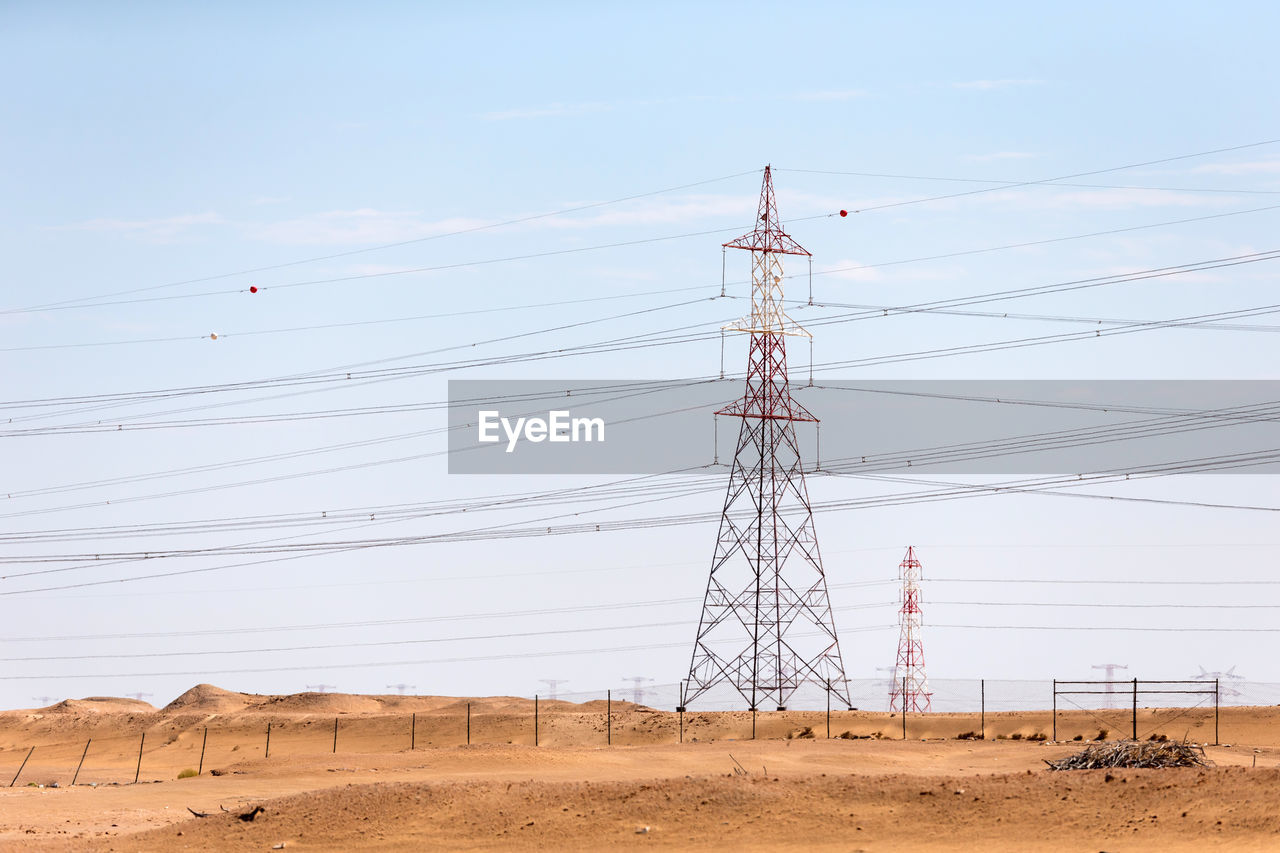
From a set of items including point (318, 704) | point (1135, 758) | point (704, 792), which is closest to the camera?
point (704, 792)

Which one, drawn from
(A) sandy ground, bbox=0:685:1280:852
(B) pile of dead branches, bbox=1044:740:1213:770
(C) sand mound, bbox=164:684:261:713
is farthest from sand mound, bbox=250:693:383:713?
(B) pile of dead branches, bbox=1044:740:1213:770

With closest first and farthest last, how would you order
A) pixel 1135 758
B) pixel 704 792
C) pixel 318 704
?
pixel 704 792 < pixel 1135 758 < pixel 318 704

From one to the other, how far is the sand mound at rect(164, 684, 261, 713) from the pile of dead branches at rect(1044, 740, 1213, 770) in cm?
7988

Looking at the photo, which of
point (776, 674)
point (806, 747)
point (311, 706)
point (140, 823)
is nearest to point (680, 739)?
point (776, 674)

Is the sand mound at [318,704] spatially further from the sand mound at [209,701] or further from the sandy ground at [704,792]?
the sandy ground at [704,792]

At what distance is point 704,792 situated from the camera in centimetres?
4816

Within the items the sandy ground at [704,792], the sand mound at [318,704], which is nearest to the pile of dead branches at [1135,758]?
the sandy ground at [704,792]

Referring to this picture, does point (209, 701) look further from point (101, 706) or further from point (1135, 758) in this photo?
point (1135, 758)

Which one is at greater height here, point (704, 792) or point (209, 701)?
point (704, 792)

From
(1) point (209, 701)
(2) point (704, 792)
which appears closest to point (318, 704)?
(1) point (209, 701)

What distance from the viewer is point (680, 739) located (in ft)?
257

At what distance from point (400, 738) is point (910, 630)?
38793 mm

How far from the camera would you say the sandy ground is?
44.3m

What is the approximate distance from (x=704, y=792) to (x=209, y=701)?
84637mm
